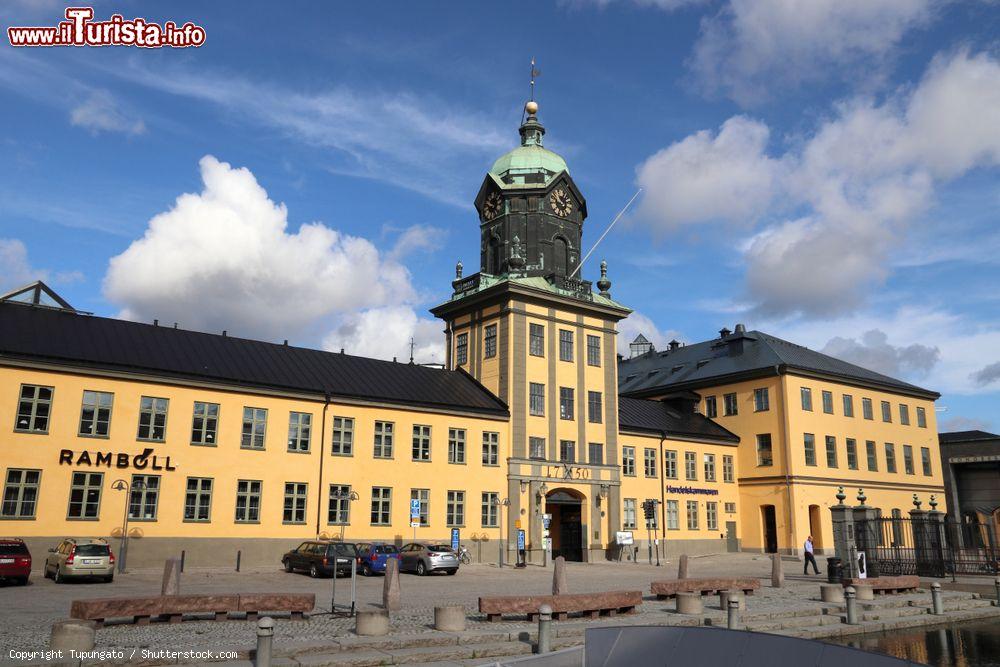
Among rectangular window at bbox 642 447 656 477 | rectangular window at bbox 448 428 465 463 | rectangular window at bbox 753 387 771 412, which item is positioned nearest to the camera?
rectangular window at bbox 448 428 465 463

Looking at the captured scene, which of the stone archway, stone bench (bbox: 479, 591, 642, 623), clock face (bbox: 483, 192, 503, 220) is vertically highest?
clock face (bbox: 483, 192, 503, 220)

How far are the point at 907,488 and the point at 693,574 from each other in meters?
30.8

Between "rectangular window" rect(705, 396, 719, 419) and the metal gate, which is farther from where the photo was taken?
"rectangular window" rect(705, 396, 719, 419)

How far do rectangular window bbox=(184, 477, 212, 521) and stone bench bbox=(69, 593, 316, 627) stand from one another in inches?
659

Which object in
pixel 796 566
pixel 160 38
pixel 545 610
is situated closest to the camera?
pixel 545 610

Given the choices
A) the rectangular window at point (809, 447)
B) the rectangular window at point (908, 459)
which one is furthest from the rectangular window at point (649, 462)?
the rectangular window at point (908, 459)

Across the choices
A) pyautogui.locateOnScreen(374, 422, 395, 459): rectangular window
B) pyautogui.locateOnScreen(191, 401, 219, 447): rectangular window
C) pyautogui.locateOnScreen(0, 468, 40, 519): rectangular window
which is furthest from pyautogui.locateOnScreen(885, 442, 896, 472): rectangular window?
pyautogui.locateOnScreen(0, 468, 40, 519): rectangular window

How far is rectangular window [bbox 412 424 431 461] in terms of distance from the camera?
134 ft

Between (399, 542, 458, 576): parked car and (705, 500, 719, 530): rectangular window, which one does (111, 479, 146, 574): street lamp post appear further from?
(705, 500, 719, 530): rectangular window

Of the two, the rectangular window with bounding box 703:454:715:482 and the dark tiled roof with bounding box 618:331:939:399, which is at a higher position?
the dark tiled roof with bounding box 618:331:939:399

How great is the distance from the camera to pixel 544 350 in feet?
153

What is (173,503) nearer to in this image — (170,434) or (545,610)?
(170,434)

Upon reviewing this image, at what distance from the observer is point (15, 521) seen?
99.1 feet

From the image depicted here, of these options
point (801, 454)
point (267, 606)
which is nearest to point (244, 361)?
point (267, 606)
